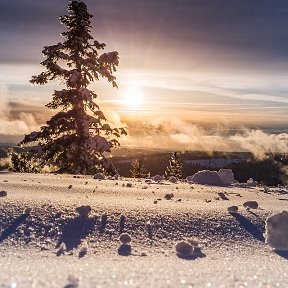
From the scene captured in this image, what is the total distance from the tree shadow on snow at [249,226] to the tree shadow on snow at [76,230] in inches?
59.5

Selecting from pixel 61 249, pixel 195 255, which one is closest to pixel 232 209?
pixel 195 255

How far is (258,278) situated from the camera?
264 centimetres

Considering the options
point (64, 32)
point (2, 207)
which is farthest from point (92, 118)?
point (2, 207)

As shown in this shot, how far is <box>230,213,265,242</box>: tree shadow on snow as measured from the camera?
392cm

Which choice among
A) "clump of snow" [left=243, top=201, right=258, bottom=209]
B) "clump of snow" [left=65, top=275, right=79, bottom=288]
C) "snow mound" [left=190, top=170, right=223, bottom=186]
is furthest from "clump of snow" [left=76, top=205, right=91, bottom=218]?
"snow mound" [left=190, top=170, right=223, bottom=186]

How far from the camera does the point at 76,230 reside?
3.74m

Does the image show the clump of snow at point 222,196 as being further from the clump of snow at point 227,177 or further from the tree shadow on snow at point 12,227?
the tree shadow on snow at point 12,227

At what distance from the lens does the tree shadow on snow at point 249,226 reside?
3920 mm

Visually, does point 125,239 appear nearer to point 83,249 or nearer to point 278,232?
point 83,249

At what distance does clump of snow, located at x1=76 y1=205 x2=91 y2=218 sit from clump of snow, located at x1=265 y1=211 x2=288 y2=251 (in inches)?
68.4

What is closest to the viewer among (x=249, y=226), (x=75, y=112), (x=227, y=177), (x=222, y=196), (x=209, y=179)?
(x=249, y=226)

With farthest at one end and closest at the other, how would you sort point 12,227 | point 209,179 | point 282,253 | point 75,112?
point 75,112 → point 209,179 → point 12,227 → point 282,253

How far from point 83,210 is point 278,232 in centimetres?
187

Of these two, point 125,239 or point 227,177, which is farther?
point 227,177
